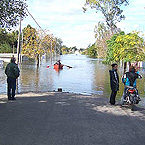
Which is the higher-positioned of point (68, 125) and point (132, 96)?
point (132, 96)

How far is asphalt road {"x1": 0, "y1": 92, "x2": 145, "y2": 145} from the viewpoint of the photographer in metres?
4.96

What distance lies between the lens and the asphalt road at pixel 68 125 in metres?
4.96

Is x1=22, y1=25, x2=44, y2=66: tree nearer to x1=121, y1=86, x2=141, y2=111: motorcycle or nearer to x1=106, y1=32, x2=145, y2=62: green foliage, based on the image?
x1=106, y1=32, x2=145, y2=62: green foliage

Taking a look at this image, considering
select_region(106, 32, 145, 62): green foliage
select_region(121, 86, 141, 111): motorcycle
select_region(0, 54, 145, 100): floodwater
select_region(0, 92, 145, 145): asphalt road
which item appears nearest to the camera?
select_region(0, 92, 145, 145): asphalt road

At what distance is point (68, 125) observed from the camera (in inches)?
239

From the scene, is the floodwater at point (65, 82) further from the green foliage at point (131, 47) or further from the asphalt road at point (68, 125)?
the asphalt road at point (68, 125)

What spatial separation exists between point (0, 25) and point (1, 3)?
0.93 m

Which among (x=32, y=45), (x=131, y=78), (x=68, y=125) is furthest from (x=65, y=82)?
(x=32, y=45)

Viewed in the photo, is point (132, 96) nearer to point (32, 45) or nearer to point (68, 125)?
point (68, 125)

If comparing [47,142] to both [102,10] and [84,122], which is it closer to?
[84,122]

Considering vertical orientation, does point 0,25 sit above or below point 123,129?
above

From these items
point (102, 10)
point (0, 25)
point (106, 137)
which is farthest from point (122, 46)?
point (102, 10)

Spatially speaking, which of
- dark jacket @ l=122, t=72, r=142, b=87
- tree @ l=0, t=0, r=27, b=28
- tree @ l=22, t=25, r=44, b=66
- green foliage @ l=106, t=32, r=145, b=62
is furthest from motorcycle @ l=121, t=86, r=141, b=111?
tree @ l=22, t=25, r=44, b=66

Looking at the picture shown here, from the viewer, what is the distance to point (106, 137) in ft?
17.1
